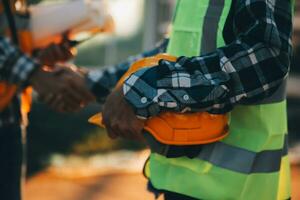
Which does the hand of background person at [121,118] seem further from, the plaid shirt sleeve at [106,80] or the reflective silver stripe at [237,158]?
the plaid shirt sleeve at [106,80]

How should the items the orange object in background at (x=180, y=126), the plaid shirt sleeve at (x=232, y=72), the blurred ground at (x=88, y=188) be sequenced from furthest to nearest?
the blurred ground at (x=88, y=188), the orange object in background at (x=180, y=126), the plaid shirt sleeve at (x=232, y=72)

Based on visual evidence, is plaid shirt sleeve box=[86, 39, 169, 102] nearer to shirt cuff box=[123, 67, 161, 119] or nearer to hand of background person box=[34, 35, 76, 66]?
hand of background person box=[34, 35, 76, 66]

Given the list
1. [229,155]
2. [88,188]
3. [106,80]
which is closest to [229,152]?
[229,155]

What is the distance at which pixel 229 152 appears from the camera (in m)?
1.78

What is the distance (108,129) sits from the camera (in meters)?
1.76

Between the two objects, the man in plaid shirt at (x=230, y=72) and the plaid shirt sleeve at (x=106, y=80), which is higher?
the man in plaid shirt at (x=230, y=72)

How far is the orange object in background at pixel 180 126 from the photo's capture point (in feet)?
5.52

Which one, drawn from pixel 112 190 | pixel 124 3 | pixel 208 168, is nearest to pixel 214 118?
pixel 208 168

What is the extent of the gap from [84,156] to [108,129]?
13.2 feet

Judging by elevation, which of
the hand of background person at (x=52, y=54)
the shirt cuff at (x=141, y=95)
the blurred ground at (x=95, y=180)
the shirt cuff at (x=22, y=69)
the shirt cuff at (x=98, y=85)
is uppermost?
the shirt cuff at (x=141, y=95)

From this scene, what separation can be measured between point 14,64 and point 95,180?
9.14 feet

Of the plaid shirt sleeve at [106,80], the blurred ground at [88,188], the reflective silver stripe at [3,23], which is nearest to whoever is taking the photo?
the plaid shirt sleeve at [106,80]

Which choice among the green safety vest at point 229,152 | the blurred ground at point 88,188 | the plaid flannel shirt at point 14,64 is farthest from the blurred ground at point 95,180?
the green safety vest at point 229,152

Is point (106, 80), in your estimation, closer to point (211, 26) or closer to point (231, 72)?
point (211, 26)
